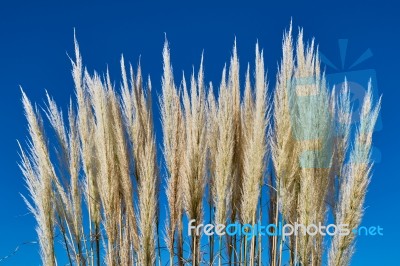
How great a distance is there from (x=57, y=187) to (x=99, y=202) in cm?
35

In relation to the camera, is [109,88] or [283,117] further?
[109,88]

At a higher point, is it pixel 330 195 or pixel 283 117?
pixel 283 117

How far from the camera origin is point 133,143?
497 cm

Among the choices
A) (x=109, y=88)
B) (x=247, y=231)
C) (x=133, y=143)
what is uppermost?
(x=109, y=88)

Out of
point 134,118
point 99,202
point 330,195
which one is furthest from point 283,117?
point 99,202

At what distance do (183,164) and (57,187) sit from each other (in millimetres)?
1004

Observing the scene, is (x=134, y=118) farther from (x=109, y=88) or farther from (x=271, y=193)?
(x=271, y=193)

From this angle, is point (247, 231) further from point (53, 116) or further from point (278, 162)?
point (53, 116)

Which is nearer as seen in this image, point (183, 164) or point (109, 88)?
point (183, 164)

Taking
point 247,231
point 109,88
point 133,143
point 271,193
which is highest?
point 109,88

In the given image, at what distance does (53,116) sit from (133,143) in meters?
0.66

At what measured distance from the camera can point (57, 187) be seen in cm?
480

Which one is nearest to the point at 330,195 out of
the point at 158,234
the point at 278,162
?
the point at 278,162

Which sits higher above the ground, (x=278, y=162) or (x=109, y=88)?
(x=109, y=88)
